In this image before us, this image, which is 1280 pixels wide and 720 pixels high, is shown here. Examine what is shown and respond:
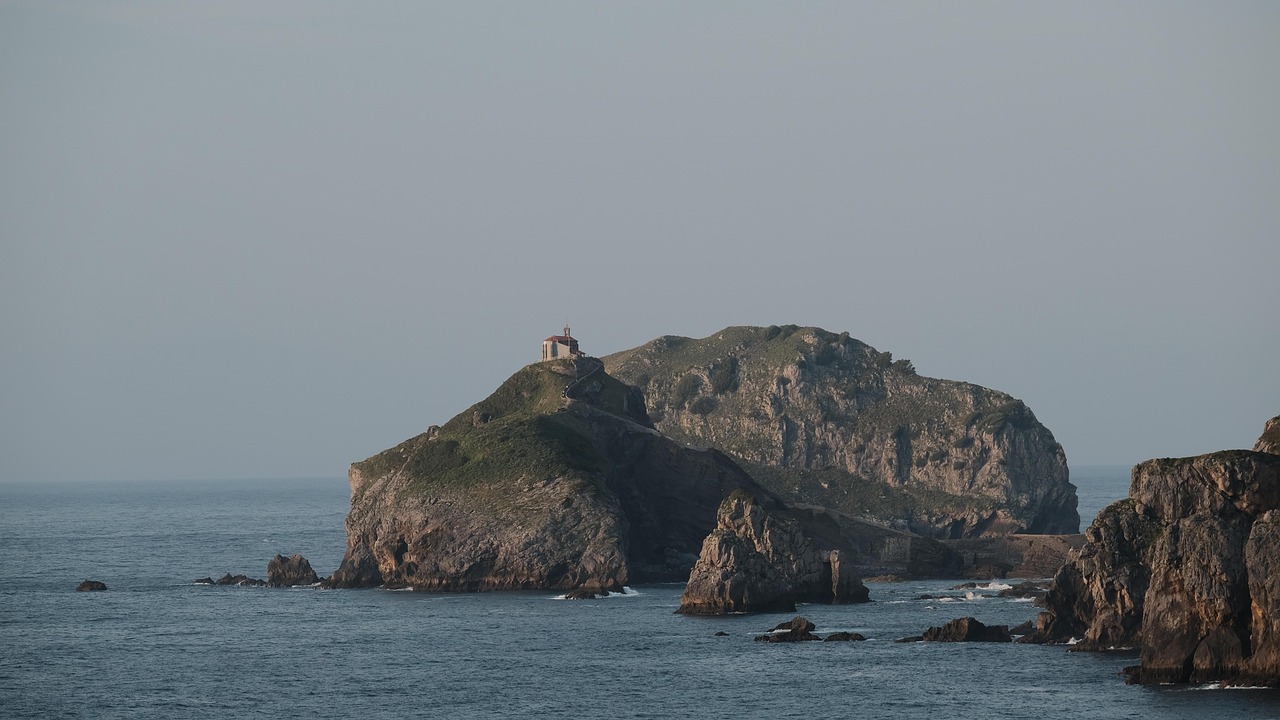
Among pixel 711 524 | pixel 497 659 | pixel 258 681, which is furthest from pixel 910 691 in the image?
pixel 711 524

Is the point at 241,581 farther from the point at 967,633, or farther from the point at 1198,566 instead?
the point at 1198,566

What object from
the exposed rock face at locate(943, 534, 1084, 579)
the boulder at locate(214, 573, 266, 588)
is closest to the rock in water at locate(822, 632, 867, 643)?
the exposed rock face at locate(943, 534, 1084, 579)

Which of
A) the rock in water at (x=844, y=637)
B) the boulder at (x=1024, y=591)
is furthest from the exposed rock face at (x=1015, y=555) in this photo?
the rock in water at (x=844, y=637)

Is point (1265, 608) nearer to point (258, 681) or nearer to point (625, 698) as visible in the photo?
point (625, 698)

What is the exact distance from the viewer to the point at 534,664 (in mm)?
115938

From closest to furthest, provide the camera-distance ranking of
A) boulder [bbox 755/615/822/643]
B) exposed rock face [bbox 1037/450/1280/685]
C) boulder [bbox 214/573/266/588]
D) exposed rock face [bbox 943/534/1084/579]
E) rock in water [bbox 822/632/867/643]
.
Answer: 1. exposed rock face [bbox 1037/450/1280/685]
2. rock in water [bbox 822/632/867/643]
3. boulder [bbox 755/615/822/643]
4. boulder [bbox 214/573/266/588]
5. exposed rock face [bbox 943/534/1084/579]

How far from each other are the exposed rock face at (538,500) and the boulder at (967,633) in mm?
44975

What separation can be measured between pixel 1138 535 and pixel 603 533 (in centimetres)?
6523

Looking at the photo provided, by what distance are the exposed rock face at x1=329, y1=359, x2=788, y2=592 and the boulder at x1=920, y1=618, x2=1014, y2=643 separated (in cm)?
4497

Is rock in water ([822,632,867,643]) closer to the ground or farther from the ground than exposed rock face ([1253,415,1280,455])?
closer to the ground

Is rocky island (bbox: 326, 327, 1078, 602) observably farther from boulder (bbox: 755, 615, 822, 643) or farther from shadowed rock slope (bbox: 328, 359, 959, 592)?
boulder (bbox: 755, 615, 822, 643)

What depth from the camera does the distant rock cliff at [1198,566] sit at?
294ft

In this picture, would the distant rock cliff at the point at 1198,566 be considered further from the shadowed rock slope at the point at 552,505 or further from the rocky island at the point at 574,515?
the shadowed rock slope at the point at 552,505

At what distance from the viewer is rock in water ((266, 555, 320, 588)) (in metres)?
173
